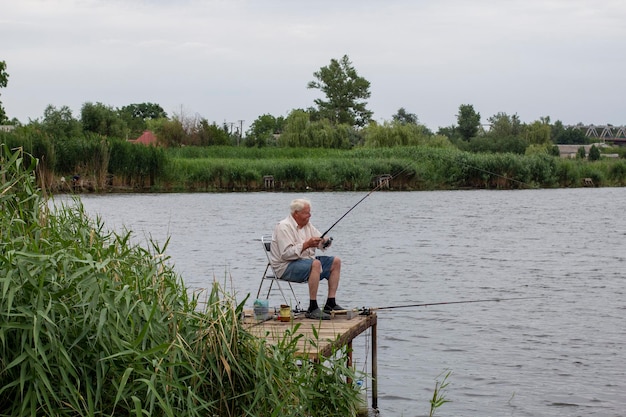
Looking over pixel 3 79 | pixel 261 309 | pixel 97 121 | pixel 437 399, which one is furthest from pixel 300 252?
pixel 97 121

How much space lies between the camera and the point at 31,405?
4828 millimetres

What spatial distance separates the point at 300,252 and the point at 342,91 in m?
Answer: 88.5

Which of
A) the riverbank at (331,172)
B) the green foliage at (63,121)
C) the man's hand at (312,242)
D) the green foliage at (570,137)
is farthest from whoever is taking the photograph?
the green foliage at (570,137)

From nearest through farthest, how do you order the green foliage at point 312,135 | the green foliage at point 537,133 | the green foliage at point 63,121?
the green foliage at point 63,121 < the green foliage at point 312,135 < the green foliage at point 537,133

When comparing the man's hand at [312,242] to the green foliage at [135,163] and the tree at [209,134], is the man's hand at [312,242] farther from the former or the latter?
A: the tree at [209,134]

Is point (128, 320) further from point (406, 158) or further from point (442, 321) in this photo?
point (406, 158)

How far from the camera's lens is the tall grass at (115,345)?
16.1ft

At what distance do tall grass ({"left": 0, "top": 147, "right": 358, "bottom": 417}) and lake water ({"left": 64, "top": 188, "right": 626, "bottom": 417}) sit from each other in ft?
1.77

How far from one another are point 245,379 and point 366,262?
16172 mm

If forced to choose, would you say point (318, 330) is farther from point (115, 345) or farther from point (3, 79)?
point (3, 79)

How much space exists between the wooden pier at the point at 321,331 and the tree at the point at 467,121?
10078 centimetres

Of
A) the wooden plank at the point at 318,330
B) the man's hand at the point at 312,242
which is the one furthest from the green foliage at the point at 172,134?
the wooden plank at the point at 318,330

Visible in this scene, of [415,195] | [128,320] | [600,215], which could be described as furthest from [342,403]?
[415,195]

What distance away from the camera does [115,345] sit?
16.8 ft
